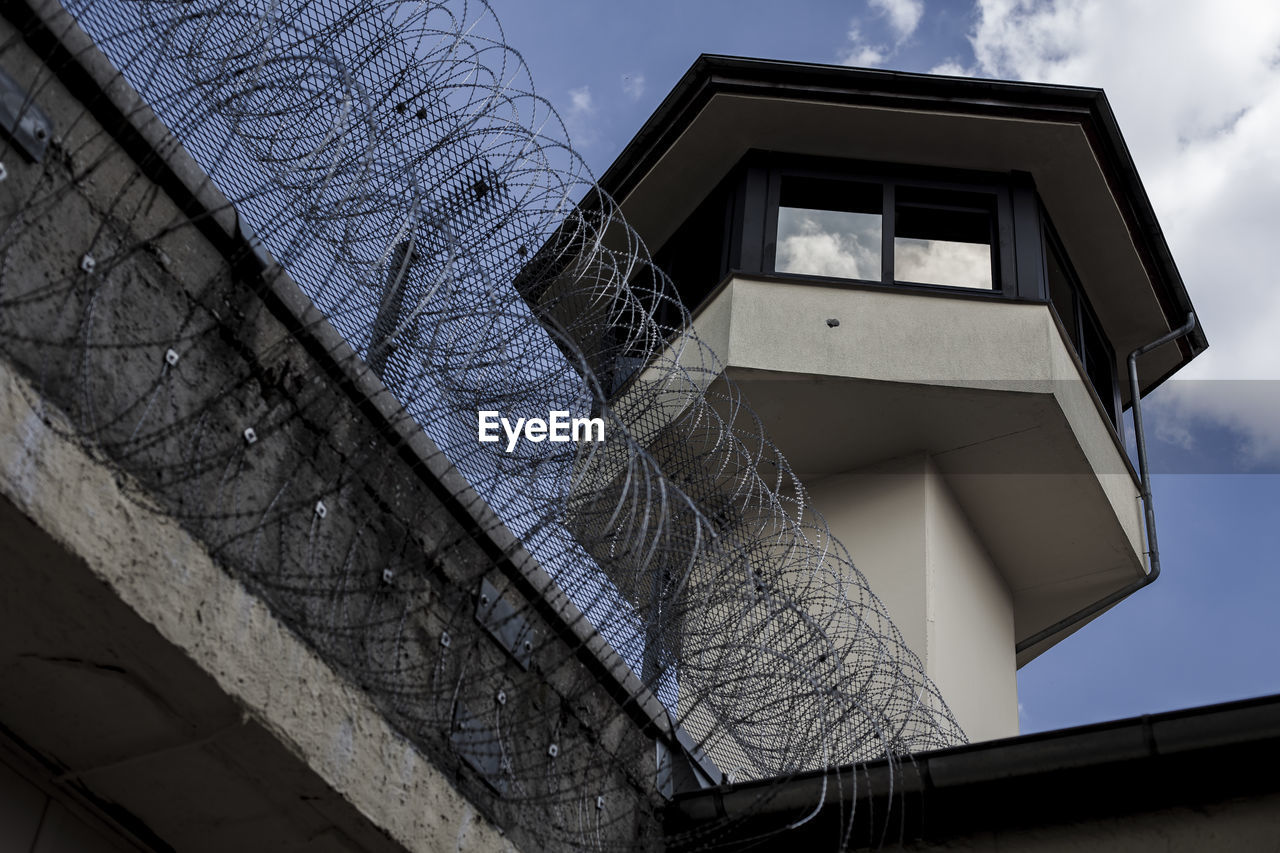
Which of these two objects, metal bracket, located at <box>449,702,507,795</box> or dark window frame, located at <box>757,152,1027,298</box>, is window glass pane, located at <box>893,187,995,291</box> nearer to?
dark window frame, located at <box>757,152,1027,298</box>

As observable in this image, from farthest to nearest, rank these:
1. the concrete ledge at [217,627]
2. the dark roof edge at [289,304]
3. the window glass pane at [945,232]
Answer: the window glass pane at [945,232] < the dark roof edge at [289,304] < the concrete ledge at [217,627]

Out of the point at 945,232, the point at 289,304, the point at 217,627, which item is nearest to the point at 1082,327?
the point at 945,232

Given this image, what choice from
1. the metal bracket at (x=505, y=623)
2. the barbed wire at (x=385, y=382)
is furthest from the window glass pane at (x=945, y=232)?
the metal bracket at (x=505, y=623)

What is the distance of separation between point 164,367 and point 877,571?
19.9 feet

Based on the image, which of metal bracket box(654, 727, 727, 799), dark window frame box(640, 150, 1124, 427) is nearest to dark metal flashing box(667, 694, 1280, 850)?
metal bracket box(654, 727, 727, 799)

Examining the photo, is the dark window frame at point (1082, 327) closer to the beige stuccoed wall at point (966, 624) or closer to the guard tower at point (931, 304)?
the guard tower at point (931, 304)

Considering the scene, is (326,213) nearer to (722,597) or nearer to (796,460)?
(722,597)

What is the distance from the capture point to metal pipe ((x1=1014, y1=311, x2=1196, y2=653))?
952 cm

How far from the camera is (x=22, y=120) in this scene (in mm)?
2797

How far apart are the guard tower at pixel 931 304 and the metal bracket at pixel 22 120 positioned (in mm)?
5729

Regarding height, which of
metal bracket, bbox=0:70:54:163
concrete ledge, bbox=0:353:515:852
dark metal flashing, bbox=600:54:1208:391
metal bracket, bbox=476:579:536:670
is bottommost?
concrete ledge, bbox=0:353:515:852

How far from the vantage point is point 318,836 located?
3.33 m

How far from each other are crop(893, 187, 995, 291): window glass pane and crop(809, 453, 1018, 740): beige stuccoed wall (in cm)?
125

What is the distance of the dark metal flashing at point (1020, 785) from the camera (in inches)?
158
